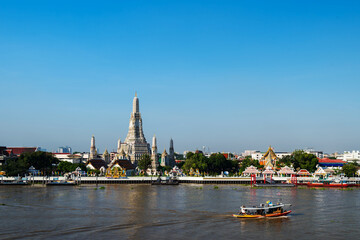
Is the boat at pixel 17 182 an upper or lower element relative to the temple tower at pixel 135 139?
lower

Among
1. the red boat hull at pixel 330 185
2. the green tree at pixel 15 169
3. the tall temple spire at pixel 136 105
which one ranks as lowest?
the red boat hull at pixel 330 185

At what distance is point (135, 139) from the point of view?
5979 inches

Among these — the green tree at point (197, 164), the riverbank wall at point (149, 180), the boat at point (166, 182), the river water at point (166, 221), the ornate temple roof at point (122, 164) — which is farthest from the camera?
the ornate temple roof at point (122, 164)

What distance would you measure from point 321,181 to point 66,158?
113360 millimetres

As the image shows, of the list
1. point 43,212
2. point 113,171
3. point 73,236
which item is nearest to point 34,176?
point 113,171

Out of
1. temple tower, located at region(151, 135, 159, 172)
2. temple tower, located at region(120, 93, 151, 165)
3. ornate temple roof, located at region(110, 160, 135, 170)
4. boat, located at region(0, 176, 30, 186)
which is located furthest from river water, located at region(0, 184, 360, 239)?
temple tower, located at region(120, 93, 151, 165)

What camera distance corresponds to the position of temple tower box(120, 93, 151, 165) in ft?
490

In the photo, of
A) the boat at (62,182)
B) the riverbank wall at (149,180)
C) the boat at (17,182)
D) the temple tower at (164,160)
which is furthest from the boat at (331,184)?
the temple tower at (164,160)

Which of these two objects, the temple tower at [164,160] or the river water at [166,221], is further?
the temple tower at [164,160]

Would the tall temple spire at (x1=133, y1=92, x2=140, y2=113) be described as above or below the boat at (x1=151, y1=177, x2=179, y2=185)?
above

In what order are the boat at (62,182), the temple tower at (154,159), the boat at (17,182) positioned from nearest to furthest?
the boat at (62,182)
the boat at (17,182)
the temple tower at (154,159)

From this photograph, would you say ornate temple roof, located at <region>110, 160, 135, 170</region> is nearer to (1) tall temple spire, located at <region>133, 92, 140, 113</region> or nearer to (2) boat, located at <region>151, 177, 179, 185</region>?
(2) boat, located at <region>151, 177, 179, 185</region>

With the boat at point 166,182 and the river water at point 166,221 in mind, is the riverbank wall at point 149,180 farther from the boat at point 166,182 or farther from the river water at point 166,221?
the river water at point 166,221

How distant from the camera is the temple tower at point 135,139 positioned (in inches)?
5876
